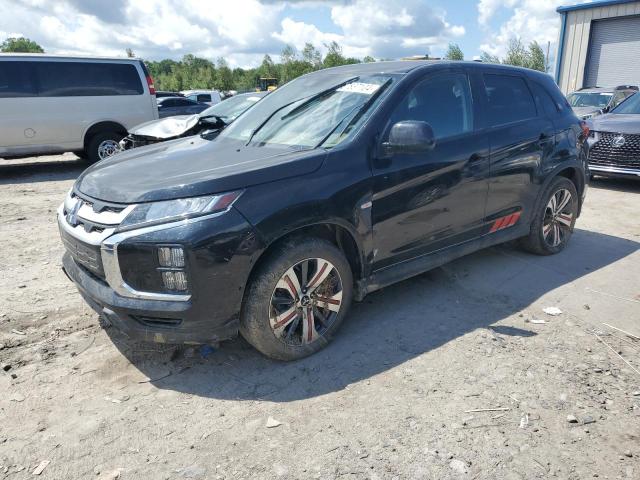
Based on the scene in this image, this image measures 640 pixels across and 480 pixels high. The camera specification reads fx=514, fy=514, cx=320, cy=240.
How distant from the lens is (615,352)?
337 cm

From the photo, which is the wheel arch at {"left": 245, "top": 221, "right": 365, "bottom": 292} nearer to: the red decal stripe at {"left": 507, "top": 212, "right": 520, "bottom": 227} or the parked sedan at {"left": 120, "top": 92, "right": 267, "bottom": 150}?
the red decal stripe at {"left": 507, "top": 212, "right": 520, "bottom": 227}

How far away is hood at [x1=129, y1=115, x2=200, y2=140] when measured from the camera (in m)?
8.23

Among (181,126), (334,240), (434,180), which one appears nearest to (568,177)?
(434,180)

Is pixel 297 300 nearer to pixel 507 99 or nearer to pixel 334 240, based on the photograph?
pixel 334 240

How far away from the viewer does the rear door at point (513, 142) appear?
4281 mm

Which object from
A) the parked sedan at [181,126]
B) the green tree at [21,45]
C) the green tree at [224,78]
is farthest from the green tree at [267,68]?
the parked sedan at [181,126]

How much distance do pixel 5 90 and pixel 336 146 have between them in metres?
8.90

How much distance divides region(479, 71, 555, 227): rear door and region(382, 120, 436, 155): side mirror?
111cm

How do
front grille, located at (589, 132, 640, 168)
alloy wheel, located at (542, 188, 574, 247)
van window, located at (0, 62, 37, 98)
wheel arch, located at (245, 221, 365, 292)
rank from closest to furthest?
wheel arch, located at (245, 221, 365, 292)
alloy wheel, located at (542, 188, 574, 247)
front grille, located at (589, 132, 640, 168)
van window, located at (0, 62, 37, 98)

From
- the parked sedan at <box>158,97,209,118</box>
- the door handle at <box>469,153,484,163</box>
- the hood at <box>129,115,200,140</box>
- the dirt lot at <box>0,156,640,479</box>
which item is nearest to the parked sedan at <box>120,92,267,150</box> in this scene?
the hood at <box>129,115,200,140</box>

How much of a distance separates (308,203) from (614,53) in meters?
21.5

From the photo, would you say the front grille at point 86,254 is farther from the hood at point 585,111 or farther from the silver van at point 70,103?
the hood at point 585,111

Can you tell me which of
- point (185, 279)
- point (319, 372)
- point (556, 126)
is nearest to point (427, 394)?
point (319, 372)

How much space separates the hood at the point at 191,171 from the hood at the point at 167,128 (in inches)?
182
